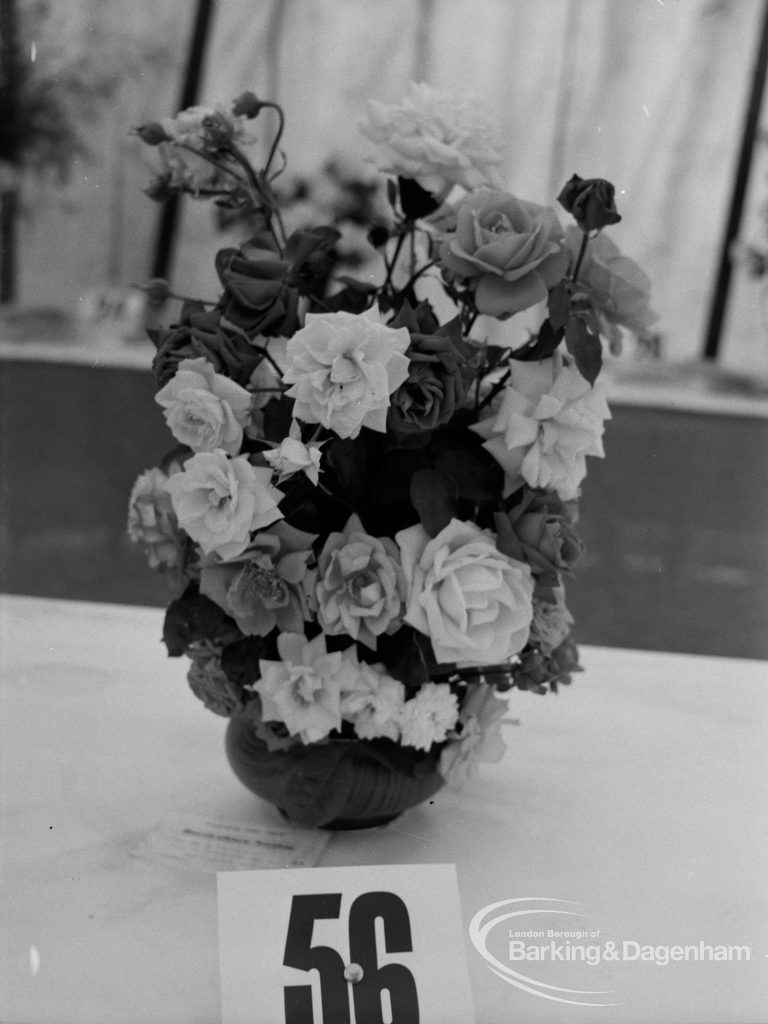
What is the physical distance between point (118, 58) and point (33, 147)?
56 centimetres

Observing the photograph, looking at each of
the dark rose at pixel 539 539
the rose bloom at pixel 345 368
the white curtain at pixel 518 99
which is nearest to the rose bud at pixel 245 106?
the rose bloom at pixel 345 368

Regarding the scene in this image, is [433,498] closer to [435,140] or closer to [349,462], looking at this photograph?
[349,462]

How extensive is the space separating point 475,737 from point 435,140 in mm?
407

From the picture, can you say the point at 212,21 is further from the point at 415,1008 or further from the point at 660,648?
the point at 415,1008

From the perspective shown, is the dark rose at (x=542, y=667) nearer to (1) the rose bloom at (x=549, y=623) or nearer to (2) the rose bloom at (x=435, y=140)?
(1) the rose bloom at (x=549, y=623)

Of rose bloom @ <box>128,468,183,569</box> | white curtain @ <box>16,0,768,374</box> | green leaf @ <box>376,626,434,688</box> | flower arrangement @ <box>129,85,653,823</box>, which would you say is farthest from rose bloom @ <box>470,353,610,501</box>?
white curtain @ <box>16,0,768,374</box>

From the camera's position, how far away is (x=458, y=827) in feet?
2.59

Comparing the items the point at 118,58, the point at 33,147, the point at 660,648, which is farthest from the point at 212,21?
the point at 660,648

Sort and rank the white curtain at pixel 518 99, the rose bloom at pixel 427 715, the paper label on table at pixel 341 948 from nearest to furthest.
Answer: the paper label on table at pixel 341 948
the rose bloom at pixel 427 715
the white curtain at pixel 518 99

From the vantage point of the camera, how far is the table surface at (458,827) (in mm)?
616

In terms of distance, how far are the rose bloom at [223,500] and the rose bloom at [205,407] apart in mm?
25

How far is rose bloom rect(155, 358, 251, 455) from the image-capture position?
0.64 meters

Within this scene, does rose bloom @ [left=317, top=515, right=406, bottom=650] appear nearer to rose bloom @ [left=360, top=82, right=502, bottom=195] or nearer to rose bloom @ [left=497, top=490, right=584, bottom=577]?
rose bloom @ [left=497, top=490, right=584, bottom=577]

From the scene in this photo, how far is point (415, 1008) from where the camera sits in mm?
588
